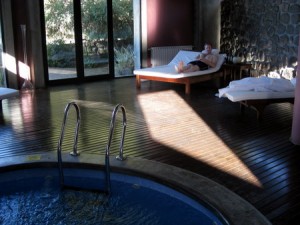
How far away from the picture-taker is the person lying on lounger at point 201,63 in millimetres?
7320

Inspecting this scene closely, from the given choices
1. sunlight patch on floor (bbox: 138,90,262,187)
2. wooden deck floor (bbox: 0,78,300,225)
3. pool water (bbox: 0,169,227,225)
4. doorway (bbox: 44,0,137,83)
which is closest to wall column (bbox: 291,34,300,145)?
wooden deck floor (bbox: 0,78,300,225)

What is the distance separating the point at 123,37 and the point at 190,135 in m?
4.96

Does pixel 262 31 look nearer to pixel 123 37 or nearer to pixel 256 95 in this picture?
pixel 123 37

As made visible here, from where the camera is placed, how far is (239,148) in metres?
4.22

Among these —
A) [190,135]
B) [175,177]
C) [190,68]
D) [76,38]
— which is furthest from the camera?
[76,38]

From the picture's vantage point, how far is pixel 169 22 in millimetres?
9547

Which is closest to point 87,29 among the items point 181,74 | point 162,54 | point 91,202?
point 162,54

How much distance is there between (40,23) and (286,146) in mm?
5449

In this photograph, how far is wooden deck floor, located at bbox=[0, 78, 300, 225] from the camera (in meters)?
3.31

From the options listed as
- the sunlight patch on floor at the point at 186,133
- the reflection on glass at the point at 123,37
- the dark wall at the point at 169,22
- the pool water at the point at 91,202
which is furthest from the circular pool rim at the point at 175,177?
the dark wall at the point at 169,22

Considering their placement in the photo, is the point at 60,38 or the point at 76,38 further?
the point at 76,38

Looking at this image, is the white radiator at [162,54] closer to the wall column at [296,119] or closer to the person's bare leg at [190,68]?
the person's bare leg at [190,68]

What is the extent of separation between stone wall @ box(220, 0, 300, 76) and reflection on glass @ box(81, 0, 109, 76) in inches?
111

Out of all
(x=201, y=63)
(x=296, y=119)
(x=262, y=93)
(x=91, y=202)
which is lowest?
(x=91, y=202)
